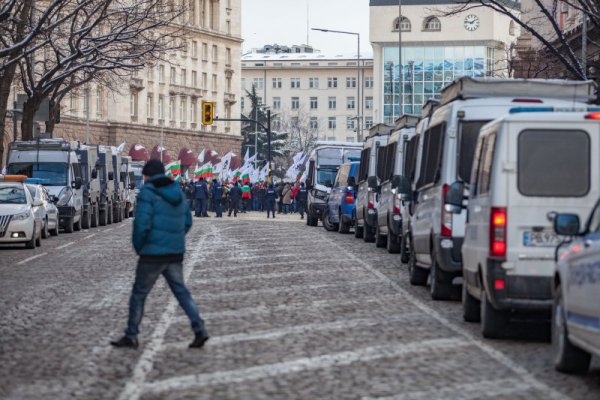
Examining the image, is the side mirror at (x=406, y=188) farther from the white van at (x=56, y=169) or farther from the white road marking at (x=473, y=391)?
the white van at (x=56, y=169)

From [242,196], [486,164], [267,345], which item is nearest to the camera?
[267,345]

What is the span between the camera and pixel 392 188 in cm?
2888

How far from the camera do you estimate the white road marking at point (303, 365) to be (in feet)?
36.9

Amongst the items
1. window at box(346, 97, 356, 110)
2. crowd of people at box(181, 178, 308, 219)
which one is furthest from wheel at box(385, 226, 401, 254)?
window at box(346, 97, 356, 110)

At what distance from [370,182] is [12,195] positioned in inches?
312

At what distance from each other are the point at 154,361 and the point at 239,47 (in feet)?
410

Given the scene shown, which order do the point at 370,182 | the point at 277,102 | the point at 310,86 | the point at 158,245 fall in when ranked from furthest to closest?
the point at 277,102, the point at 310,86, the point at 370,182, the point at 158,245

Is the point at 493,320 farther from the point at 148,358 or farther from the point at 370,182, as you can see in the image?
the point at 370,182

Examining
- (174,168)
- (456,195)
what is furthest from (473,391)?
(174,168)

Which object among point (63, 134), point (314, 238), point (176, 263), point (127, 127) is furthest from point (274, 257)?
point (127, 127)

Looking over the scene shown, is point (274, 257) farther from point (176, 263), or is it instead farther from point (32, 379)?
point (32, 379)

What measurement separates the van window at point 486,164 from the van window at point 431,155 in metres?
3.61

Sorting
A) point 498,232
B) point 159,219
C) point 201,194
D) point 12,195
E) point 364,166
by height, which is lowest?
point 201,194

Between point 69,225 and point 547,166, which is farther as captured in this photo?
point 69,225
